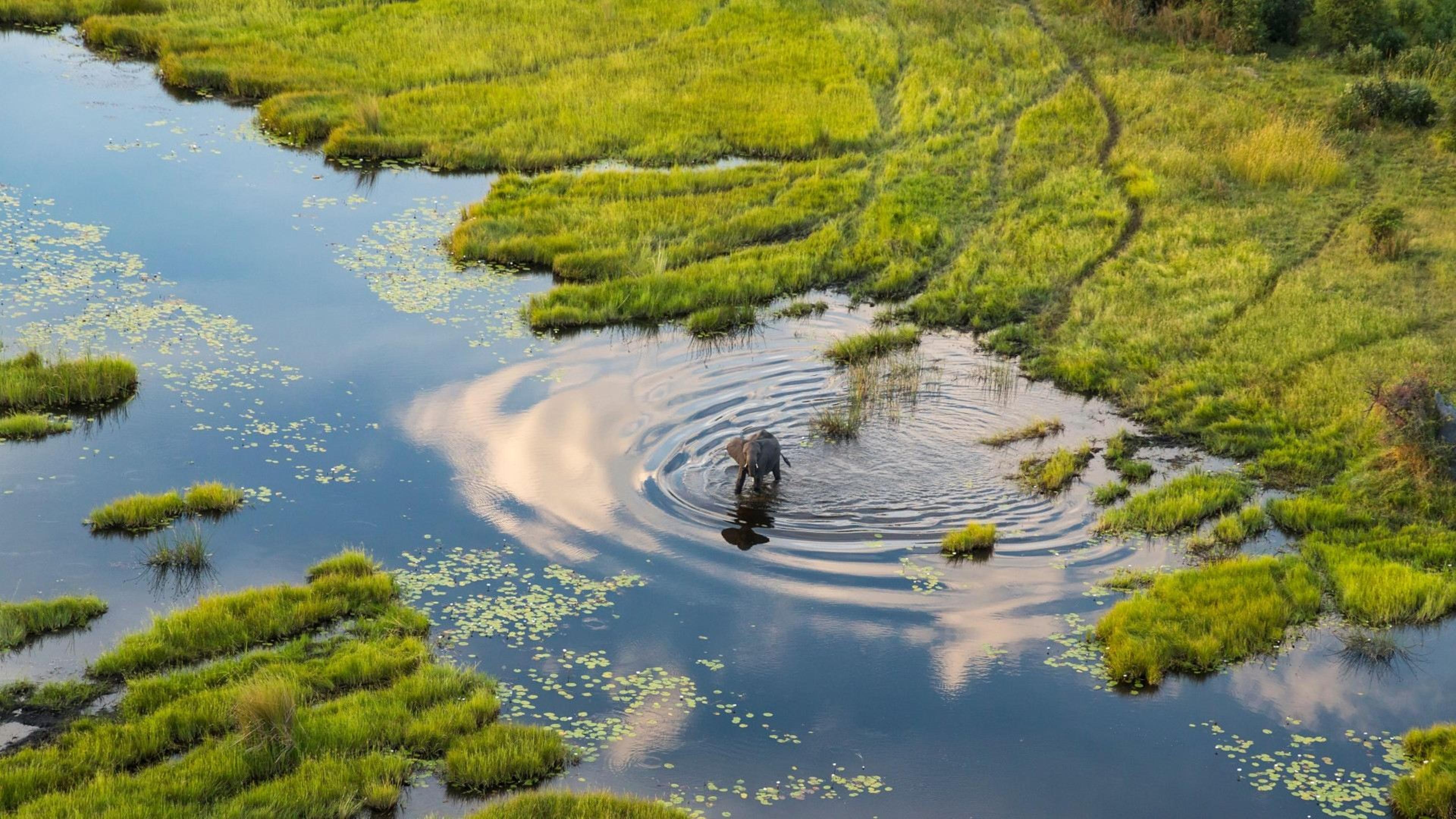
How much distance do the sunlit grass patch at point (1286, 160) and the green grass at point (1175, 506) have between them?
440 inches

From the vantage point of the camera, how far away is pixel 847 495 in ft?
48.6

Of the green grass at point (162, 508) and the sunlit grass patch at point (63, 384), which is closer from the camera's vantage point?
the green grass at point (162, 508)

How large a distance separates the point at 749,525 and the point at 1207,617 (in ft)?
15.4

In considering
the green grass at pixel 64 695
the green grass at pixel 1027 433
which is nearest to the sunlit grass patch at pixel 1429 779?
the green grass at pixel 1027 433

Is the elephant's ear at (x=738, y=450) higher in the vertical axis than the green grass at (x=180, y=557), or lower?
higher

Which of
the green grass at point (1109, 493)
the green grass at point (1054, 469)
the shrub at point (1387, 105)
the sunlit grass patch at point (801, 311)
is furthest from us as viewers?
the shrub at point (1387, 105)

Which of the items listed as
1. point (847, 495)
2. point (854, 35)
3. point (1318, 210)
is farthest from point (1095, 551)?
point (854, 35)

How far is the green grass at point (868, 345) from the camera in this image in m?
18.7

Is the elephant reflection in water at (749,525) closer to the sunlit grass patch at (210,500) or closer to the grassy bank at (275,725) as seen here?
the grassy bank at (275,725)

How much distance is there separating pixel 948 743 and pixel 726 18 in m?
27.3

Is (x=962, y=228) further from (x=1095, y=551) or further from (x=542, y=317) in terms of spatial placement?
(x=1095, y=551)

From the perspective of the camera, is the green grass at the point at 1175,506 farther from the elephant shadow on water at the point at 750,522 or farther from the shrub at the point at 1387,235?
the shrub at the point at 1387,235

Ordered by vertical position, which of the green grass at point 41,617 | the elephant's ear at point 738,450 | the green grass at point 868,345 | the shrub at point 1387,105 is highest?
the shrub at point 1387,105

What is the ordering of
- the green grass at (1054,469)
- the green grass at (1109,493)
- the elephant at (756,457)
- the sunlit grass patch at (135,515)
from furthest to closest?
the green grass at (1054,469), the green grass at (1109,493), the elephant at (756,457), the sunlit grass patch at (135,515)
